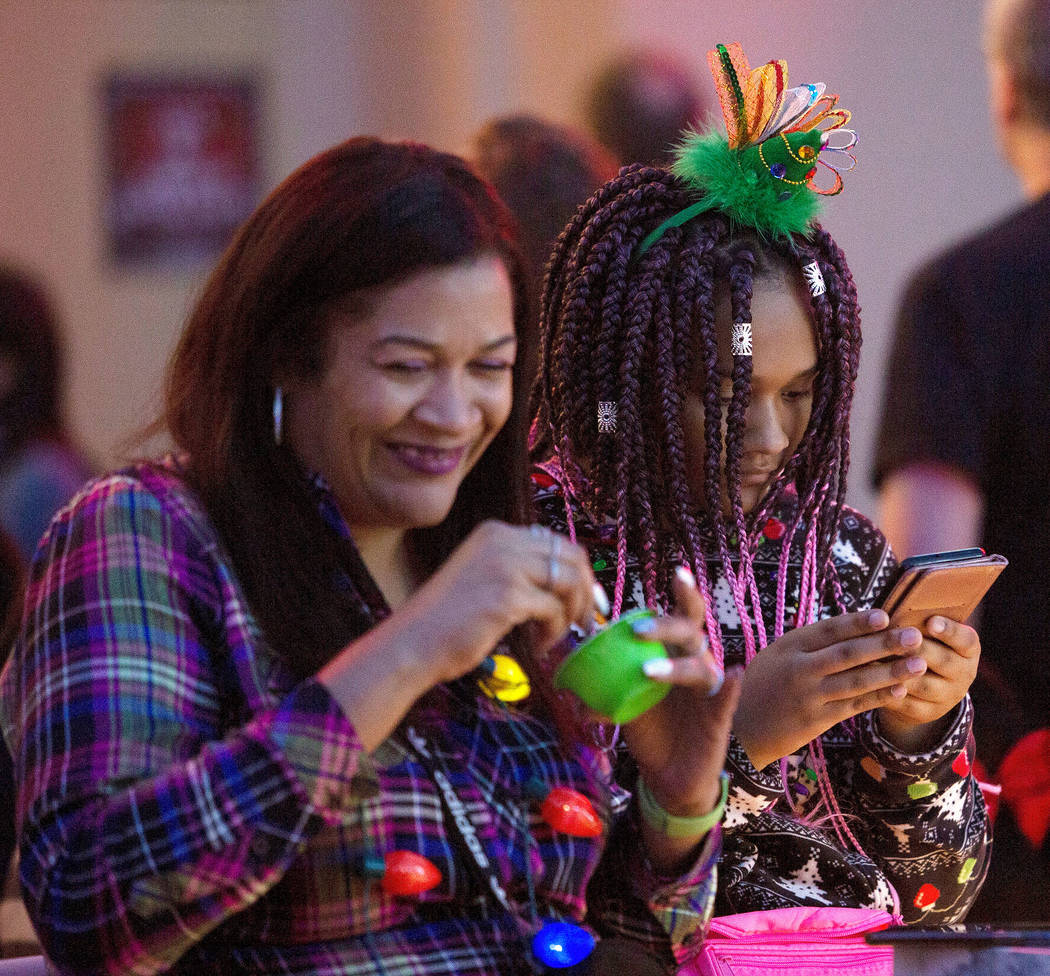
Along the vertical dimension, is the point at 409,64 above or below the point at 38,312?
above

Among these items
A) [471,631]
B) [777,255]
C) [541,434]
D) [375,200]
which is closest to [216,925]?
[471,631]

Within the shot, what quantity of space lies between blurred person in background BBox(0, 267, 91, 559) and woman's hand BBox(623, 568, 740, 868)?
2623 millimetres

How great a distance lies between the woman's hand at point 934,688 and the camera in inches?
67.1

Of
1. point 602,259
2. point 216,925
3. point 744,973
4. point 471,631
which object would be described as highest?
point 602,259

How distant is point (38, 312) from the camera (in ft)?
12.7

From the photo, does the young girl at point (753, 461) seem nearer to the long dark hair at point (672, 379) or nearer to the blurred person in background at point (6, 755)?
the long dark hair at point (672, 379)

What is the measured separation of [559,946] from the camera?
4.90ft

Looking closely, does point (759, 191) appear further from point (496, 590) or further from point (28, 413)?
point (28, 413)

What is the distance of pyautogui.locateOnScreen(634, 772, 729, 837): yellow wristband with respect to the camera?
1546mm

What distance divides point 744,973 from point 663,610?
485mm

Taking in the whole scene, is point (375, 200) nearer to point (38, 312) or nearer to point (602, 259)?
point (602, 259)

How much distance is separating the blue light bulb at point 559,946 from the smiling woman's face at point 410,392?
0.45 meters

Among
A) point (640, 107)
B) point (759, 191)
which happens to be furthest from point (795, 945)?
point (640, 107)

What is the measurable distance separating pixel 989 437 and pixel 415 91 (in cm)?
288
